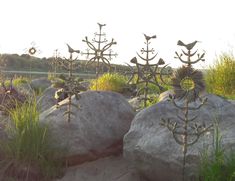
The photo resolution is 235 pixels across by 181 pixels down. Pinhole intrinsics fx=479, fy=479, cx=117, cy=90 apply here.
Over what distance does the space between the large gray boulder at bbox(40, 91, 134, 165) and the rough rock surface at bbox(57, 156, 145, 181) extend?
0.33 ft

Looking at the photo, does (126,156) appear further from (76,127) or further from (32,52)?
(32,52)

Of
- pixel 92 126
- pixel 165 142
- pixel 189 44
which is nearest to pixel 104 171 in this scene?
pixel 92 126

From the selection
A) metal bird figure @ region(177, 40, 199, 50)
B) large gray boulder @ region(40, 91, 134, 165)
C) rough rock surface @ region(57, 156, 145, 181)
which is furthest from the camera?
large gray boulder @ region(40, 91, 134, 165)

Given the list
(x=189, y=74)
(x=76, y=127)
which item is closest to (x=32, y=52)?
(x=76, y=127)

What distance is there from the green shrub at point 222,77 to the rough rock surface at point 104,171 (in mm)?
5643

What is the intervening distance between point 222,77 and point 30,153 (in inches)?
276

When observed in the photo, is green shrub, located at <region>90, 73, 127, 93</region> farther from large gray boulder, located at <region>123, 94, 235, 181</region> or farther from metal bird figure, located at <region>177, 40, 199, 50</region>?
metal bird figure, located at <region>177, 40, 199, 50</region>

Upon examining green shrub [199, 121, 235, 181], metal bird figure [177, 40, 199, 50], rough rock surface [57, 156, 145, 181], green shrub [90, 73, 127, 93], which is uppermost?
metal bird figure [177, 40, 199, 50]

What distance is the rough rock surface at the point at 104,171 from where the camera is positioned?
5.99 metres

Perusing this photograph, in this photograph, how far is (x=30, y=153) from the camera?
6.16m

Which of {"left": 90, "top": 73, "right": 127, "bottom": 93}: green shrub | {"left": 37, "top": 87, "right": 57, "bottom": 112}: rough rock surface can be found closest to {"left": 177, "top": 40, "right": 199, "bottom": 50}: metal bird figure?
{"left": 37, "top": 87, "right": 57, "bottom": 112}: rough rock surface

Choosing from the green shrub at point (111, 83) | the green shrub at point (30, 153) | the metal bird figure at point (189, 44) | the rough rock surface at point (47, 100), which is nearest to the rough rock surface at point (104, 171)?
the green shrub at point (30, 153)

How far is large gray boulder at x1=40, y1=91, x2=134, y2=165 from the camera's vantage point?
631 centimetres

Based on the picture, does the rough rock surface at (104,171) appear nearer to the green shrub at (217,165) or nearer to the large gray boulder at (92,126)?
the large gray boulder at (92,126)
